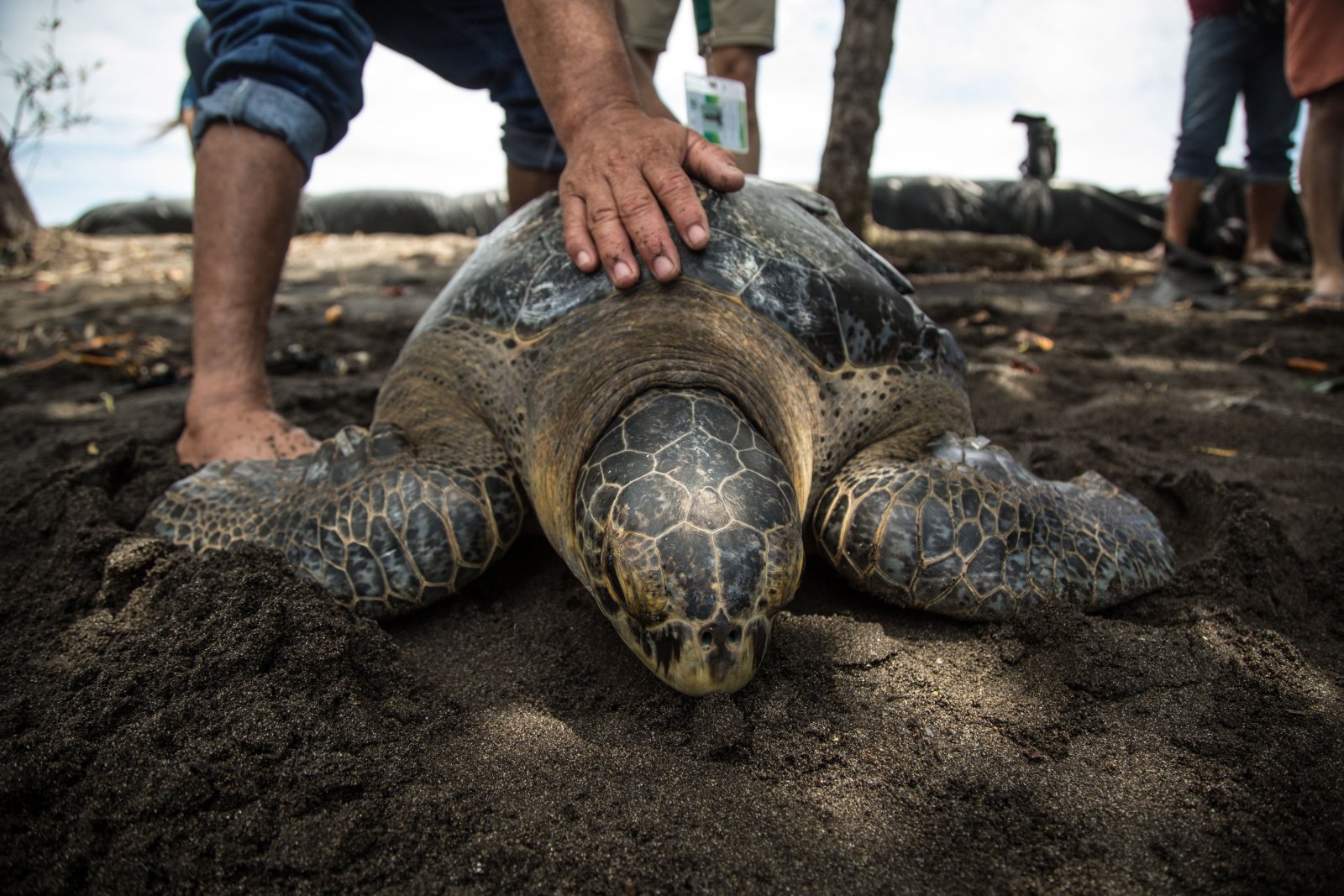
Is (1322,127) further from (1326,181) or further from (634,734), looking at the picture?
(634,734)

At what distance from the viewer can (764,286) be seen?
6.66 ft

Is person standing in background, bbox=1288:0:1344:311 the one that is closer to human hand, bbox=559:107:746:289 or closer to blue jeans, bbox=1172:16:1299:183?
blue jeans, bbox=1172:16:1299:183

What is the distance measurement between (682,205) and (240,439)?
5.77 feet

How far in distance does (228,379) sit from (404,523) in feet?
4.43

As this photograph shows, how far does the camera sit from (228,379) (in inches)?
105

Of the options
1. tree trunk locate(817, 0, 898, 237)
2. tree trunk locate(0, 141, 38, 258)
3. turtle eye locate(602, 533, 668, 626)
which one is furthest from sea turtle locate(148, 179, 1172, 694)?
tree trunk locate(0, 141, 38, 258)

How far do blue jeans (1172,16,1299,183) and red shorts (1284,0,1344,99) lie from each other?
1.24 metres

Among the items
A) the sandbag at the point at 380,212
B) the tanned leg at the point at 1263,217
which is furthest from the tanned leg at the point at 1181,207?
the sandbag at the point at 380,212

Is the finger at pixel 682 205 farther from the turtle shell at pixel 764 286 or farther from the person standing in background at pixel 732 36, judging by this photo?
the person standing in background at pixel 732 36

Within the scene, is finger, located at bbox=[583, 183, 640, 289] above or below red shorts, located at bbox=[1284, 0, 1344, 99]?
below

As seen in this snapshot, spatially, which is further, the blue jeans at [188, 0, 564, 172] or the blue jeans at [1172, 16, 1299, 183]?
the blue jeans at [1172, 16, 1299, 183]

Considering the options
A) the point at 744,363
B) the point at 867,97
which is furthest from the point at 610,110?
the point at 867,97

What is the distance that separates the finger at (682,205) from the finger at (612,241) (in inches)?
5.2

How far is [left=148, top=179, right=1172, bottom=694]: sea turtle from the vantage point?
4.62 feet
